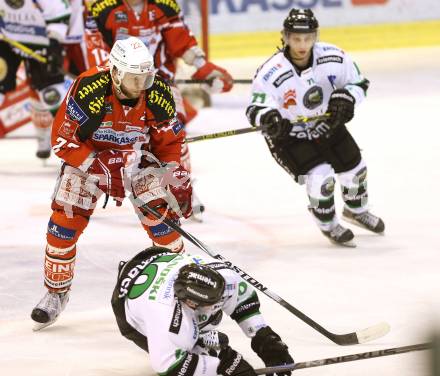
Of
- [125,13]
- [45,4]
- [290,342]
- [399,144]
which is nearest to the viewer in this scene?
[290,342]

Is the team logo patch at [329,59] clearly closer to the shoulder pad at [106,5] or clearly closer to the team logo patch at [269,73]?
the team logo patch at [269,73]

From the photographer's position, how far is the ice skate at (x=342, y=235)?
19.2 feet

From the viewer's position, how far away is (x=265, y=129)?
222 inches

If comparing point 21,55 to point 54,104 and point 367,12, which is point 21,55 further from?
point 367,12

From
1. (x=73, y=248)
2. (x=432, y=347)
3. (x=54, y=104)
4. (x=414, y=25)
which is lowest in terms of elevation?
(x=414, y=25)

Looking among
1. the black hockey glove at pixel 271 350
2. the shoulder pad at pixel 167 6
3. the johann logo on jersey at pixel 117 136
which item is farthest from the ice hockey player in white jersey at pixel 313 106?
the black hockey glove at pixel 271 350

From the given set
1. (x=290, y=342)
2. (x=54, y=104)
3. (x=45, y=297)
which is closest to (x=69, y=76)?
(x=54, y=104)

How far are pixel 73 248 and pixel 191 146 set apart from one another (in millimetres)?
3806

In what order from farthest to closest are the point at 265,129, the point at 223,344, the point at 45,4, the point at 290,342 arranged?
the point at 45,4 → the point at 265,129 → the point at 290,342 → the point at 223,344

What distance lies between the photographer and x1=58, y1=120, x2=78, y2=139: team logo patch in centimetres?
457

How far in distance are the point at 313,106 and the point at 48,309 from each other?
5.80 feet

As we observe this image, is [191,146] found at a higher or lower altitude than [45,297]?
lower

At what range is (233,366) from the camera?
151 inches

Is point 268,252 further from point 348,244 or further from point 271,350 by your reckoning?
point 271,350
